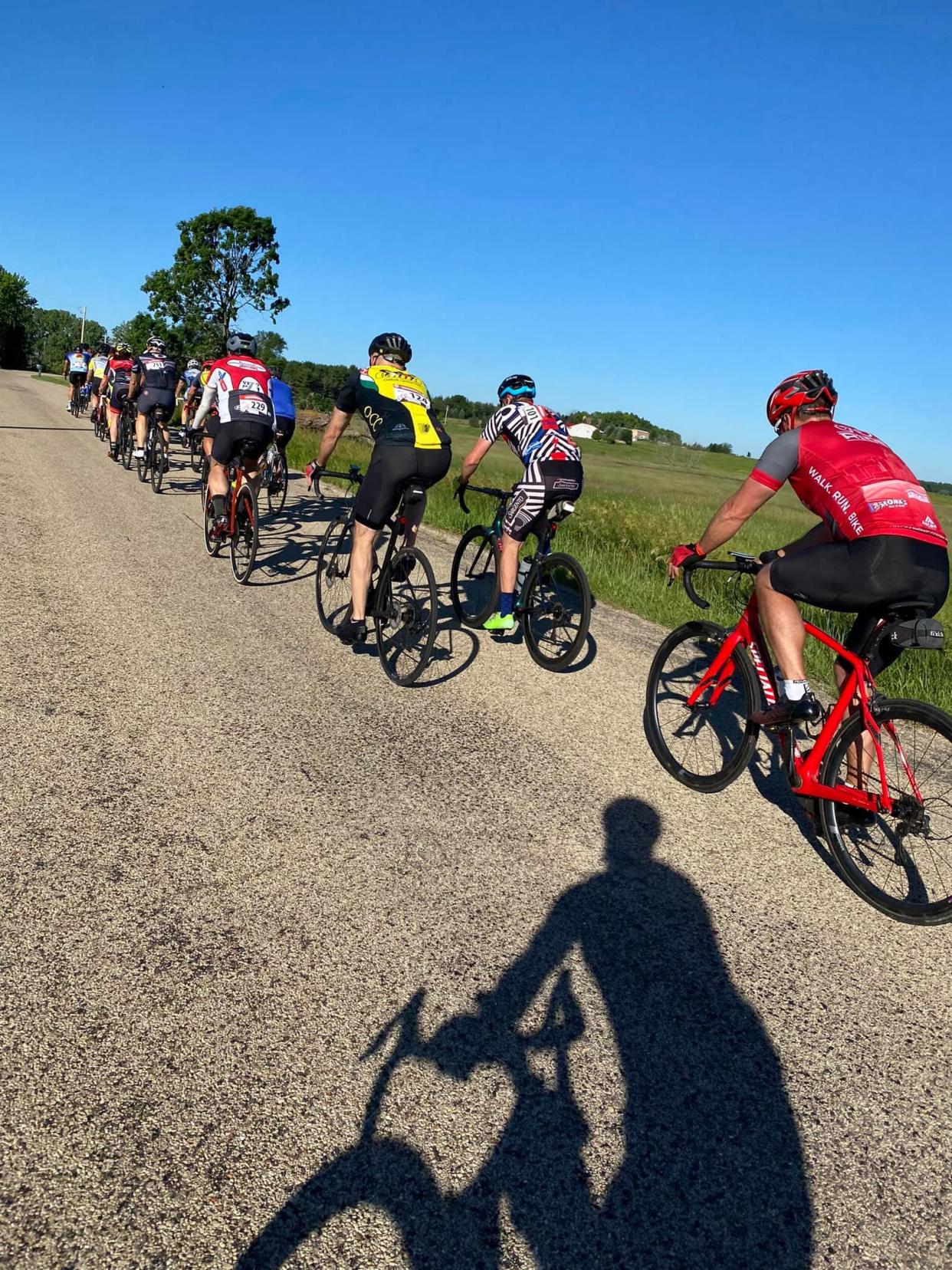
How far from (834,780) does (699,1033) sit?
4.96ft

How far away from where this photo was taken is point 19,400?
30.5 meters

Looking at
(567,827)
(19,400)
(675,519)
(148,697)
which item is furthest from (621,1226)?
(19,400)

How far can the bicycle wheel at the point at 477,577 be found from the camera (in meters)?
7.09

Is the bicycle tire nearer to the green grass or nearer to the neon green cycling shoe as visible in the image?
the neon green cycling shoe

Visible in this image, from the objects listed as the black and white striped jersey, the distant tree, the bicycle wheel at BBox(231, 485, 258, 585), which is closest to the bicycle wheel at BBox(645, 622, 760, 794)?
the black and white striped jersey

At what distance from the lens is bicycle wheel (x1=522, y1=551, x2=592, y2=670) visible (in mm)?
6262

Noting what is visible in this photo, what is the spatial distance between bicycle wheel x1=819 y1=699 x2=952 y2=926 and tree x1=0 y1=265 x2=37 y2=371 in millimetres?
107477

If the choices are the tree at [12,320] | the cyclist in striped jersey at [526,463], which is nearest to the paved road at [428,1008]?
the cyclist in striped jersey at [526,463]

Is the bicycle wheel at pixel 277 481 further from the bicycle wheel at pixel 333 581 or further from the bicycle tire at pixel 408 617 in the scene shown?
the bicycle tire at pixel 408 617

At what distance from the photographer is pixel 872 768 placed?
4.02 metres

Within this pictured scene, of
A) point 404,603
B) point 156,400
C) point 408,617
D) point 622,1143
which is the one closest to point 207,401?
point 404,603

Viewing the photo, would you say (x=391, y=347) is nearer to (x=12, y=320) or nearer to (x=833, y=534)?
(x=833, y=534)

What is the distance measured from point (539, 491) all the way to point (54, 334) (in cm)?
18117

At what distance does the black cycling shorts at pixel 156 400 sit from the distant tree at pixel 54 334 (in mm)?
114553
